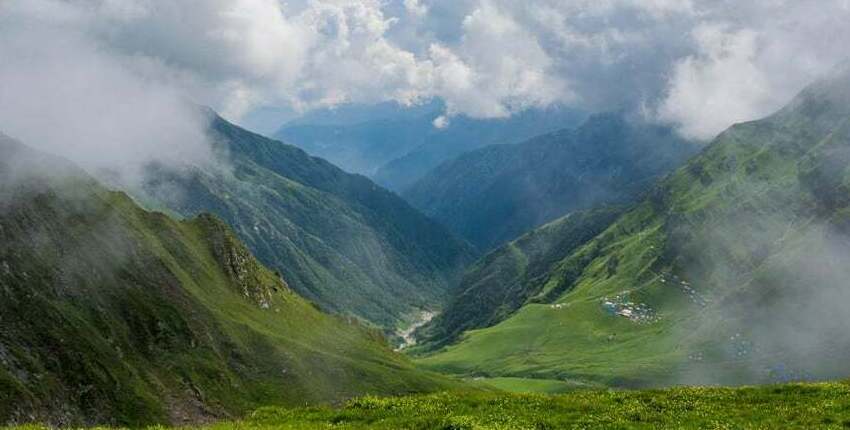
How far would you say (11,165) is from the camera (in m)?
184

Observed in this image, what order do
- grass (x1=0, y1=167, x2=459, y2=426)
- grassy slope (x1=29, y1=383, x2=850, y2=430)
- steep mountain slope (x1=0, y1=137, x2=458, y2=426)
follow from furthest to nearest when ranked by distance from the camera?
steep mountain slope (x1=0, y1=137, x2=458, y2=426) → grass (x1=0, y1=167, x2=459, y2=426) → grassy slope (x1=29, y1=383, x2=850, y2=430)

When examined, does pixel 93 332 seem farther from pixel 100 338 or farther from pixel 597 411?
pixel 597 411

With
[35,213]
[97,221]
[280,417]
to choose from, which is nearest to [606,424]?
[280,417]

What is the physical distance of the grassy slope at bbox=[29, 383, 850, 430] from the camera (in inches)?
1224

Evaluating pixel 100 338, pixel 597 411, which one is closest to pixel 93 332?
pixel 100 338

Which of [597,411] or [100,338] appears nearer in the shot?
[597,411]

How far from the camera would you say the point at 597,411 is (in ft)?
112

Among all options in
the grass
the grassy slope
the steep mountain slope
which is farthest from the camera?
the steep mountain slope

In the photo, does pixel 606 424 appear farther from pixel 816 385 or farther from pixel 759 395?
pixel 816 385

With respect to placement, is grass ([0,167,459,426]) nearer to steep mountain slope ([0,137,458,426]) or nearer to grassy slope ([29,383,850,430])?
steep mountain slope ([0,137,458,426])

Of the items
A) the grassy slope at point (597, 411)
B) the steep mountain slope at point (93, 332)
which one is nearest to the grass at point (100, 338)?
the steep mountain slope at point (93, 332)

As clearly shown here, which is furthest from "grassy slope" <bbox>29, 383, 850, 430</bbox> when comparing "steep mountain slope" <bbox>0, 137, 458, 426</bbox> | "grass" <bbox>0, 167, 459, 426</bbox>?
"steep mountain slope" <bbox>0, 137, 458, 426</bbox>

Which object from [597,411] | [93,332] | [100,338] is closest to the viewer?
[597,411]

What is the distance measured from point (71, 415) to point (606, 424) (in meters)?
130
